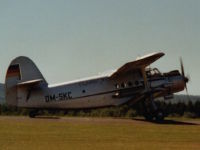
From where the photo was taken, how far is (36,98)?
27.4m

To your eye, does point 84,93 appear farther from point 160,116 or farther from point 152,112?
point 160,116

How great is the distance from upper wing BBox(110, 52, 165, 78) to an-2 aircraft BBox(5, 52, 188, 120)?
0.07 meters

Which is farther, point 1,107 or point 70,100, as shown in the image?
point 1,107

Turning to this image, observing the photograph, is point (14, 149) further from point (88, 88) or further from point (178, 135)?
point (88, 88)

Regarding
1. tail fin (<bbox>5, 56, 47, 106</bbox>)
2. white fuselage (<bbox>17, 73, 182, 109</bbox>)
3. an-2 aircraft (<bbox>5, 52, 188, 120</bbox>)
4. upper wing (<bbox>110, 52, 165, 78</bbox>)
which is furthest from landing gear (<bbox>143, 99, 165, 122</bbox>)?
tail fin (<bbox>5, 56, 47, 106</bbox>)

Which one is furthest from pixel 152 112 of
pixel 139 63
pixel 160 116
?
pixel 139 63

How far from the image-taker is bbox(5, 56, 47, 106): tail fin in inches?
1083

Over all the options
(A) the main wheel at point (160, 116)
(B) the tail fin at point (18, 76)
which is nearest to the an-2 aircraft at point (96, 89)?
(B) the tail fin at point (18, 76)

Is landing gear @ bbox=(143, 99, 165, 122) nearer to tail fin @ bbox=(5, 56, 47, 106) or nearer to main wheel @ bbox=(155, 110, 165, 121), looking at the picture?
main wheel @ bbox=(155, 110, 165, 121)

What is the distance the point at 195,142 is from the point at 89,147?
405 cm

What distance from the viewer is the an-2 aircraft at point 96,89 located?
26641mm

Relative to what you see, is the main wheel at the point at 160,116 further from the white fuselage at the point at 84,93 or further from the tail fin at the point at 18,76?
the tail fin at the point at 18,76

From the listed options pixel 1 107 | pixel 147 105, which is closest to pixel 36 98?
pixel 147 105

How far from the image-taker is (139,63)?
25031 millimetres
